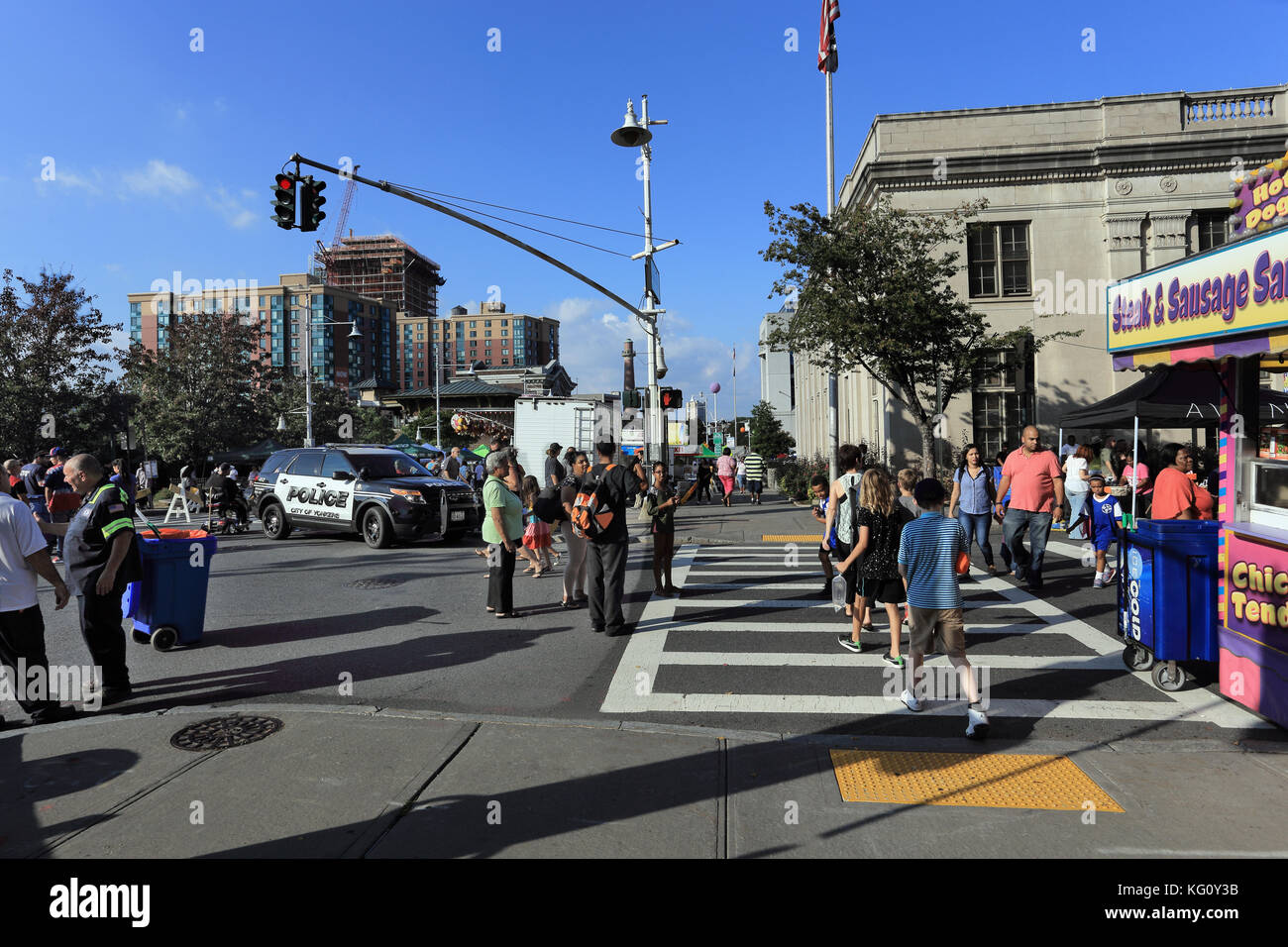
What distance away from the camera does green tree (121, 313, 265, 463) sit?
133 feet

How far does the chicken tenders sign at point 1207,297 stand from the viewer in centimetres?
508

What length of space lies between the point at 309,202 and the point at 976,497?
452 inches

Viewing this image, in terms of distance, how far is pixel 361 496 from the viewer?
1544cm

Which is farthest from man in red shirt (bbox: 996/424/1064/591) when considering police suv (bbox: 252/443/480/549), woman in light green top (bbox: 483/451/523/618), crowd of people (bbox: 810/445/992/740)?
police suv (bbox: 252/443/480/549)

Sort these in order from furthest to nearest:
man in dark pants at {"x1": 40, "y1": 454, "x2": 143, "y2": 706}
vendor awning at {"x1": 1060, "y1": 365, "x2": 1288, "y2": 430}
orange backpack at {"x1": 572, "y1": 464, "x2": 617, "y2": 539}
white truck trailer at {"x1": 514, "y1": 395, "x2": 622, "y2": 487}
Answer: white truck trailer at {"x1": 514, "y1": 395, "x2": 622, "y2": 487} < vendor awning at {"x1": 1060, "y1": 365, "x2": 1288, "y2": 430} < orange backpack at {"x1": 572, "y1": 464, "x2": 617, "y2": 539} < man in dark pants at {"x1": 40, "y1": 454, "x2": 143, "y2": 706}

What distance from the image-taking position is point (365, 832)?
12.6 feet

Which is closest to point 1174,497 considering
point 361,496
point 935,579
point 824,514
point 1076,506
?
point 824,514

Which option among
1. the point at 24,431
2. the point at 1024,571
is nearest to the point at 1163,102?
the point at 1024,571

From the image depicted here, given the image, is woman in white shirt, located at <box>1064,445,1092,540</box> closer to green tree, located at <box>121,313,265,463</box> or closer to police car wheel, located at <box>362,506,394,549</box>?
police car wheel, located at <box>362,506,394,549</box>

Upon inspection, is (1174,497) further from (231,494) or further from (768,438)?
(768,438)

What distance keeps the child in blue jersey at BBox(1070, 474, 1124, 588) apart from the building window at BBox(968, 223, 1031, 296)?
15.6 m
